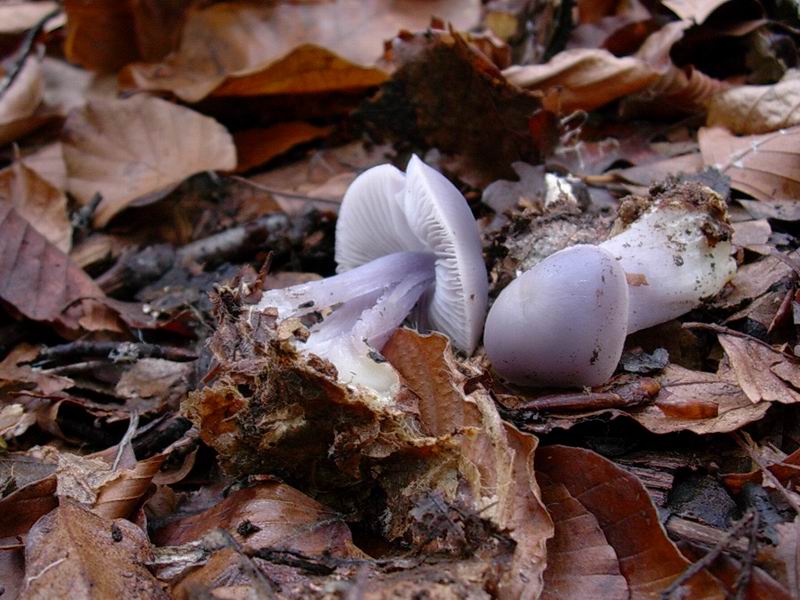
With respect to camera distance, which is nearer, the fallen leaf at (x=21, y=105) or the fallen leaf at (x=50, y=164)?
the fallen leaf at (x=50, y=164)

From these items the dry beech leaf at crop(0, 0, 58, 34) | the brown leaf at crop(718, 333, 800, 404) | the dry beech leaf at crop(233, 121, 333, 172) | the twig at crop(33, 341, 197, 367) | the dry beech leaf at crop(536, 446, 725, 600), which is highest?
the dry beech leaf at crop(0, 0, 58, 34)

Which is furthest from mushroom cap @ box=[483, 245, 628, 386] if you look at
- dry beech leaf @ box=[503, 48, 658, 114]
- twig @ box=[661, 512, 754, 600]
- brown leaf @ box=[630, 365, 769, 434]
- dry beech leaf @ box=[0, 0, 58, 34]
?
dry beech leaf @ box=[0, 0, 58, 34]

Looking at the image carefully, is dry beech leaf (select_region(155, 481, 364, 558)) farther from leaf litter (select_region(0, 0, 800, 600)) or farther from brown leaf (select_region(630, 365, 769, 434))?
brown leaf (select_region(630, 365, 769, 434))

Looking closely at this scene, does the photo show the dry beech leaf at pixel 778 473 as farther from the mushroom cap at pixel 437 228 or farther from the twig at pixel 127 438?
the twig at pixel 127 438

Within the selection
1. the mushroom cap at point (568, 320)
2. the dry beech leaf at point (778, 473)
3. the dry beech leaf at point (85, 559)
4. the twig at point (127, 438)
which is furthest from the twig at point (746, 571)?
the twig at point (127, 438)

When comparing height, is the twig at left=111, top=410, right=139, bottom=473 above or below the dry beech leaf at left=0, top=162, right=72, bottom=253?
below

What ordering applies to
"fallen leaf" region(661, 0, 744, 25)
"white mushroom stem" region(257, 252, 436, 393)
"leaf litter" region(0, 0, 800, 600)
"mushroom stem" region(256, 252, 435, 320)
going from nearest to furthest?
1. "leaf litter" region(0, 0, 800, 600)
2. "white mushroom stem" region(257, 252, 436, 393)
3. "mushroom stem" region(256, 252, 435, 320)
4. "fallen leaf" region(661, 0, 744, 25)

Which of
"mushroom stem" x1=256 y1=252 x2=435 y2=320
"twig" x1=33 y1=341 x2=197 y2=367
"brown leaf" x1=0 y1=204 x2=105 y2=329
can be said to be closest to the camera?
"mushroom stem" x1=256 y1=252 x2=435 y2=320
